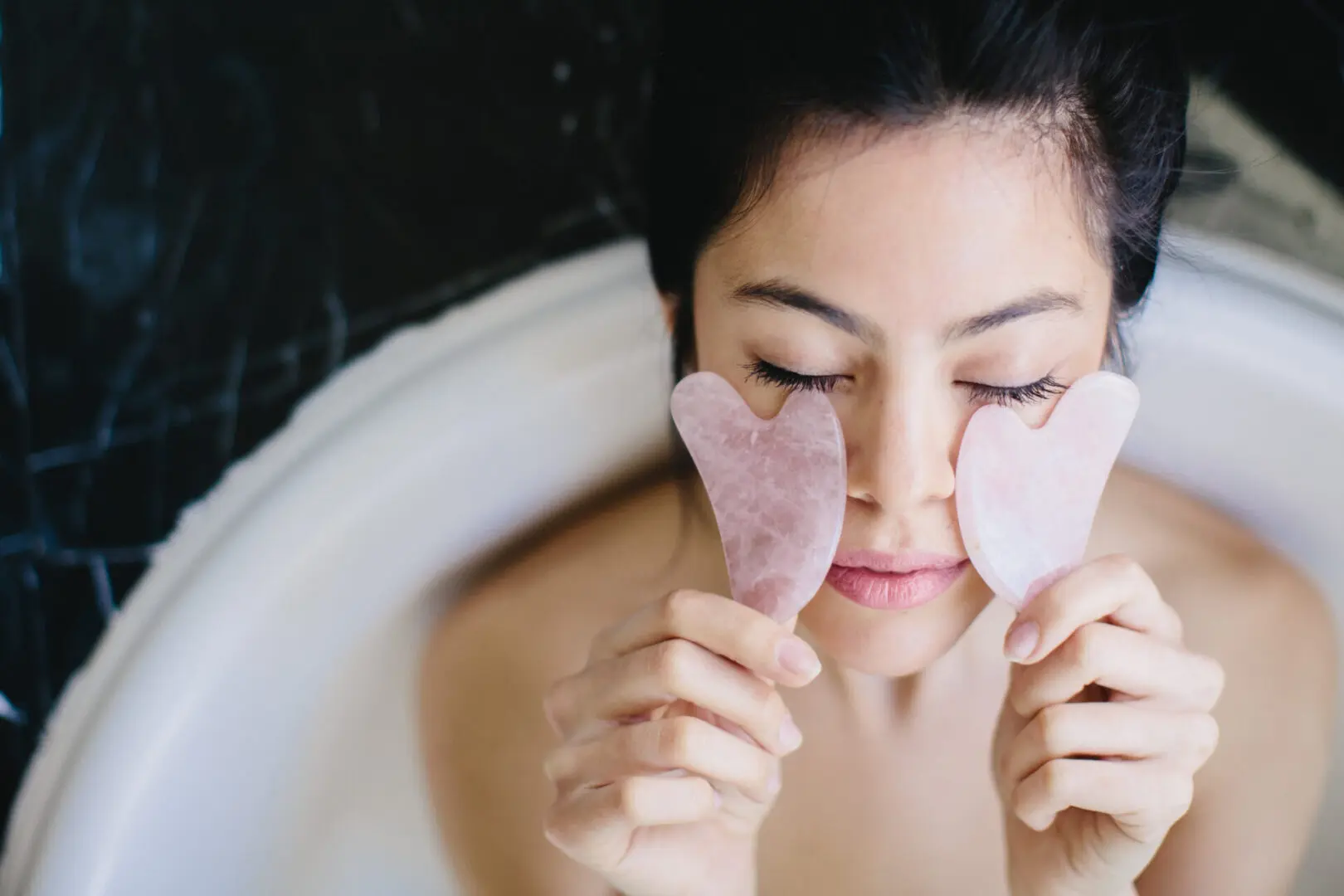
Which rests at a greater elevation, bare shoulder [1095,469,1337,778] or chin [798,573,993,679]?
chin [798,573,993,679]

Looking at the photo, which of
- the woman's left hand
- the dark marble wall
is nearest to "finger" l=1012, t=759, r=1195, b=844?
the woman's left hand

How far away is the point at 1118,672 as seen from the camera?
0.68 meters

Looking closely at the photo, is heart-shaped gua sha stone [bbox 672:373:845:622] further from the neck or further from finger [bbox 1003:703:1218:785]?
the neck

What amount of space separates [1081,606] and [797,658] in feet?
0.63

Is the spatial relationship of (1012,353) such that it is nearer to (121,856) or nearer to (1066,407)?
(1066,407)

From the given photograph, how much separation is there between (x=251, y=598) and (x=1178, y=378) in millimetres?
977

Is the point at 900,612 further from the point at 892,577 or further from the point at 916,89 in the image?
the point at 916,89

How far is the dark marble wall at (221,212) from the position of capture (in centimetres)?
105

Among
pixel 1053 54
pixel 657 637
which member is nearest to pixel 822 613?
pixel 657 637

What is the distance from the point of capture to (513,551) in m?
1.18

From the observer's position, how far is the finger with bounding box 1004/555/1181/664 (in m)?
0.67

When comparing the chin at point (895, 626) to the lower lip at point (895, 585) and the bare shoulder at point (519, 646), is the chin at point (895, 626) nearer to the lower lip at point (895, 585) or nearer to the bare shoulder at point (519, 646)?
the lower lip at point (895, 585)

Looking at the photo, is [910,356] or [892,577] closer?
[910,356]

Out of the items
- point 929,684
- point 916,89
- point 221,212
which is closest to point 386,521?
point 221,212
